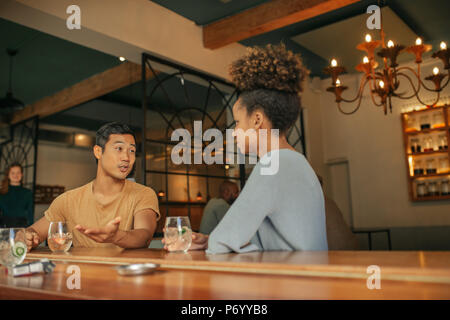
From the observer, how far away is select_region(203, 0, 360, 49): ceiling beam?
356 cm

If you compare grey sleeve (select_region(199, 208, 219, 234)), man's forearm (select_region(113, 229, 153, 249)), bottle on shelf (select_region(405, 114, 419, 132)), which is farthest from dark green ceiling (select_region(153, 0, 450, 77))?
man's forearm (select_region(113, 229, 153, 249))

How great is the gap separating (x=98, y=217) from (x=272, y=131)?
3.04ft

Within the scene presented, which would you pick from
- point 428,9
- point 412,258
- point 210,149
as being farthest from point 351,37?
point 412,258

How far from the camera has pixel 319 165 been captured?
639 cm

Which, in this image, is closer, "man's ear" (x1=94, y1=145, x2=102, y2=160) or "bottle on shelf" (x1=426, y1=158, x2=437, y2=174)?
"man's ear" (x1=94, y1=145, x2=102, y2=160)

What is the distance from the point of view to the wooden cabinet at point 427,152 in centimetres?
543

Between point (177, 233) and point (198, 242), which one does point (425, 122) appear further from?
point (177, 233)

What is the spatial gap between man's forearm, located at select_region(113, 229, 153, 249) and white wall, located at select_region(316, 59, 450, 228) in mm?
5023

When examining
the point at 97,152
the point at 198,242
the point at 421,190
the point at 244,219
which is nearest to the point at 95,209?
the point at 97,152

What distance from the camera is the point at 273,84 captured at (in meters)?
1.30

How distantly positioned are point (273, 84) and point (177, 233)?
1.85 feet
